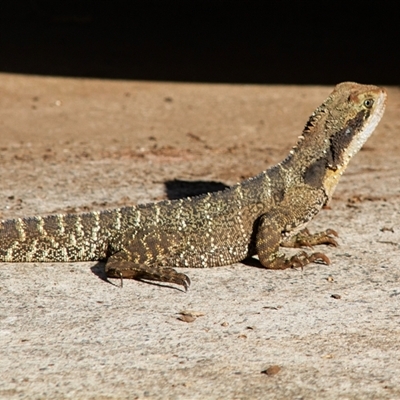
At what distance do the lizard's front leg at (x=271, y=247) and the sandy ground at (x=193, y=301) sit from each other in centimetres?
10

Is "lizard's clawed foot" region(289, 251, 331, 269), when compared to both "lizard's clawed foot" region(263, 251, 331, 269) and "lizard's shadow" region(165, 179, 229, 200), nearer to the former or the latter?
"lizard's clawed foot" region(263, 251, 331, 269)

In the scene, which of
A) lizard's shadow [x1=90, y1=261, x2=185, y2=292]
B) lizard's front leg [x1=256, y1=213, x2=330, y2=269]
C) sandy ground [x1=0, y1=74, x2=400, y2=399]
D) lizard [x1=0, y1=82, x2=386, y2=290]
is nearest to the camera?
sandy ground [x1=0, y1=74, x2=400, y2=399]

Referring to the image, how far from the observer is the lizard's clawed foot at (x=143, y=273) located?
6.93 meters

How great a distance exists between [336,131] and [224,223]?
4.41 ft

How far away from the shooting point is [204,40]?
18016 mm

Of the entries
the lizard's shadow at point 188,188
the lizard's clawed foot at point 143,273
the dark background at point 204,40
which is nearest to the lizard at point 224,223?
the lizard's clawed foot at point 143,273

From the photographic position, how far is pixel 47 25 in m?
18.9

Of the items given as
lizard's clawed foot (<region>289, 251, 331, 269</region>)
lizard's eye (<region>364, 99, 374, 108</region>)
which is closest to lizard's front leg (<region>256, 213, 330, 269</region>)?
lizard's clawed foot (<region>289, 251, 331, 269</region>)

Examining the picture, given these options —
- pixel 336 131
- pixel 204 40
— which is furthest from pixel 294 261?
pixel 204 40

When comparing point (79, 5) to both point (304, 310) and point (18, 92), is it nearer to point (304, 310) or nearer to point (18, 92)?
point (18, 92)

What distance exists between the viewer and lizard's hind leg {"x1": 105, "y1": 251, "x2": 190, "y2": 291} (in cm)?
693

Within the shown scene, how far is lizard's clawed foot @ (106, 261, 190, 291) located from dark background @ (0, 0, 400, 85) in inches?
330

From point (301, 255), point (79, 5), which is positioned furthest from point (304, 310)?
point (79, 5)

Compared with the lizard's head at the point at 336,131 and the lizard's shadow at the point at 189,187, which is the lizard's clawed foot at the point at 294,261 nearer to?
the lizard's head at the point at 336,131
